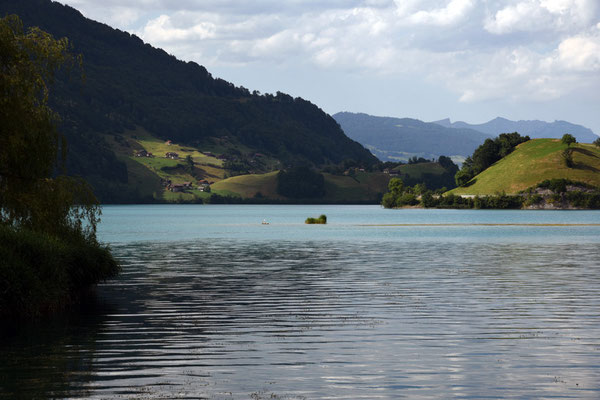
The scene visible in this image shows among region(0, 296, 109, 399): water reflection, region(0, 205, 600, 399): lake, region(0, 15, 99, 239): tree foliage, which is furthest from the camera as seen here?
region(0, 15, 99, 239): tree foliage

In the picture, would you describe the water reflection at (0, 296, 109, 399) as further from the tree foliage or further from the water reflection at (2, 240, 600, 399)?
the tree foliage

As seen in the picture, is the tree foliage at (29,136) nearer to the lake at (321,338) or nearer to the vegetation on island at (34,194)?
the vegetation on island at (34,194)

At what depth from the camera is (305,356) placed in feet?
82.8

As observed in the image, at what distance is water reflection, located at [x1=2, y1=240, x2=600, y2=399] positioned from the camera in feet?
69.1

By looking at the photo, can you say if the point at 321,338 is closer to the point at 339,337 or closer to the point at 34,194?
the point at 339,337

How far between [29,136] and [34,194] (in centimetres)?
292

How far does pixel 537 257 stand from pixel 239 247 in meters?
37.5

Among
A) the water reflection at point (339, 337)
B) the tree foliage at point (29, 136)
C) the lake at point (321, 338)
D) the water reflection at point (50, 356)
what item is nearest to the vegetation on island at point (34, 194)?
the tree foliage at point (29, 136)

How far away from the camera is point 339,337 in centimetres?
2912

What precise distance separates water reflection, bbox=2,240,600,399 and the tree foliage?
20.7ft

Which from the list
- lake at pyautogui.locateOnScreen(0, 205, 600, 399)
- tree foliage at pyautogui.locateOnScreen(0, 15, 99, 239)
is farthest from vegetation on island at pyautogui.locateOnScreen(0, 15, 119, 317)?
lake at pyautogui.locateOnScreen(0, 205, 600, 399)

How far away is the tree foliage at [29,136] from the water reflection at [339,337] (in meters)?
6.30

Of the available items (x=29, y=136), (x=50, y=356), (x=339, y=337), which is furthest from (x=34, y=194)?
(x=339, y=337)

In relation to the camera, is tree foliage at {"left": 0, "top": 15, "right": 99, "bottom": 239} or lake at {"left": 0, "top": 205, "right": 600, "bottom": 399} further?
tree foliage at {"left": 0, "top": 15, "right": 99, "bottom": 239}
